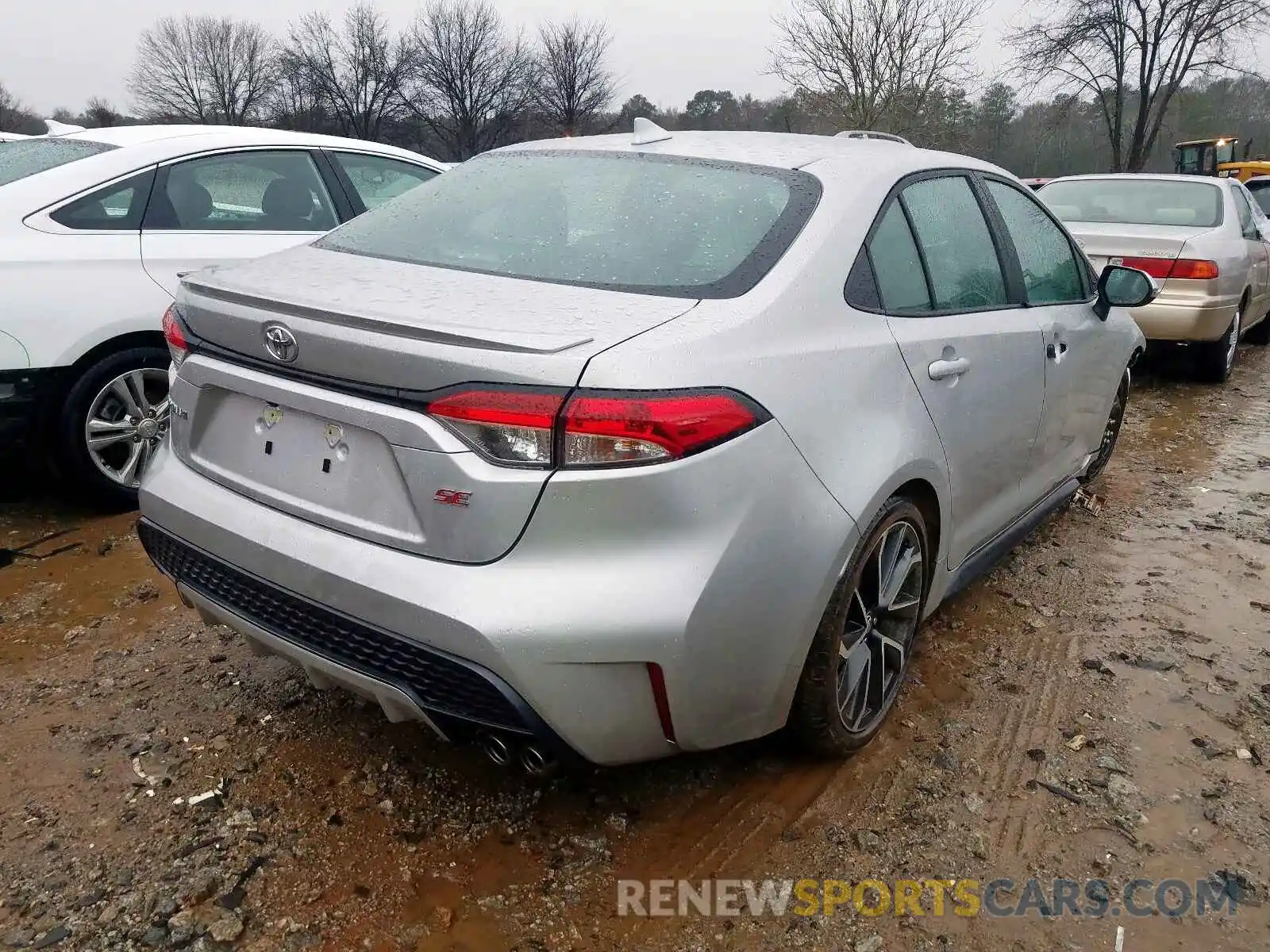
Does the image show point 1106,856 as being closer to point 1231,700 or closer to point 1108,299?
point 1231,700

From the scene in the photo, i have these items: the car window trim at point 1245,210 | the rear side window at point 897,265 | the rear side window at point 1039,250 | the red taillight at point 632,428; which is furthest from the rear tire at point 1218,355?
the red taillight at point 632,428

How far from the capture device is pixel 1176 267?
6.74 m

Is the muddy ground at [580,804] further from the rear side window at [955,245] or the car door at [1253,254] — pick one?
the car door at [1253,254]

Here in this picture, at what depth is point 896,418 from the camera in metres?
2.35

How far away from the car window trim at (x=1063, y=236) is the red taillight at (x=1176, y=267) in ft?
10.7

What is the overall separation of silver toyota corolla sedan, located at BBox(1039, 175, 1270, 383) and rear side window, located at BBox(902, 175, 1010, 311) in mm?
3945

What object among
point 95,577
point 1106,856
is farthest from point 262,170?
point 1106,856

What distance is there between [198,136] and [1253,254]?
7.50m

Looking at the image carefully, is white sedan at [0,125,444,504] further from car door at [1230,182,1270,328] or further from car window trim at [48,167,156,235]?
car door at [1230,182,1270,328]

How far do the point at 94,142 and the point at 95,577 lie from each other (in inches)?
81.4

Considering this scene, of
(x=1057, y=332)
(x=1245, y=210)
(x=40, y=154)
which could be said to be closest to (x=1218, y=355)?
(x=1245, y=210)

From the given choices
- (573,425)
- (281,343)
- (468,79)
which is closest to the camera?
(573,425)

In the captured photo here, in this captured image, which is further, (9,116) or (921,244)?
(9,116)

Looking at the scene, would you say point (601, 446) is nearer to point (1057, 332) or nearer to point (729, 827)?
point (729, 827)
